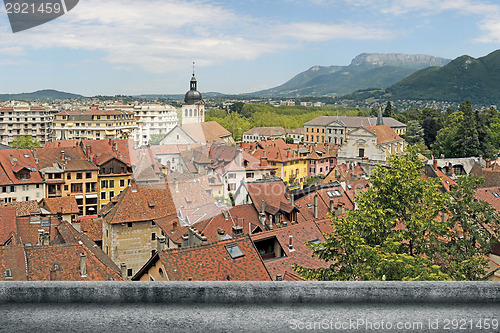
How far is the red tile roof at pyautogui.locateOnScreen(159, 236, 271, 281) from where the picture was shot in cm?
970

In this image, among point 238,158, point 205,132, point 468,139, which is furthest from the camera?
A: point 205,132

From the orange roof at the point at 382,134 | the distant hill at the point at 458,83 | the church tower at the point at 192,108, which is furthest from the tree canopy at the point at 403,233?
the distant hill at the point at 458,83

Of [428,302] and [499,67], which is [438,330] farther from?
[499,67]

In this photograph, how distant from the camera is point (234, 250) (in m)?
10.7

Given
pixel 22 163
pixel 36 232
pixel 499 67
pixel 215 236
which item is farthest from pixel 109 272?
pixel 499 67

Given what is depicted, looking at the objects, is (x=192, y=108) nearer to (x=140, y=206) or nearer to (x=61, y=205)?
(x=61, y=205)

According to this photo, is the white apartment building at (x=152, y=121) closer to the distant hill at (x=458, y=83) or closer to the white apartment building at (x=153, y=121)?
the white apartment building at (x=153, y=121)

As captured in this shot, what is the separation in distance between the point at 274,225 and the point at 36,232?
764cm

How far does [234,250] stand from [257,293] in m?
8.27

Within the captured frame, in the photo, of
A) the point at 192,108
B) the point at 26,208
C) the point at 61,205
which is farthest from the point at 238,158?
the point at 192,108

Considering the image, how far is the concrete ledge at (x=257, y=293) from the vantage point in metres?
2.50

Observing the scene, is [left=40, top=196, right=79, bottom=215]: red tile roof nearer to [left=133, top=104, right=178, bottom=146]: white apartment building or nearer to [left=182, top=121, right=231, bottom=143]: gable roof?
[left=182, top=121, right=231, bottom=143]: gable roof

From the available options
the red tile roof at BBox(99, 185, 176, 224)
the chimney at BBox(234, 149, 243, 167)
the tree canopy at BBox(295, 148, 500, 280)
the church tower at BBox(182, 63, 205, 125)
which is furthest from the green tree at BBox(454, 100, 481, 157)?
the tree canopy at BBox(295, 148, 500, 280)

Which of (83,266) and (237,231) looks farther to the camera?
(237,231)
